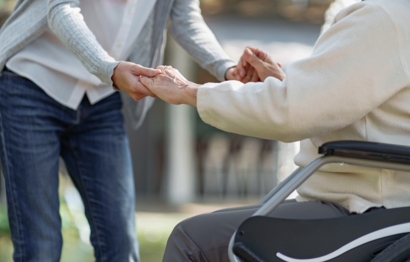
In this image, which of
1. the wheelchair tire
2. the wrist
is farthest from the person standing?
the wheelchair tire

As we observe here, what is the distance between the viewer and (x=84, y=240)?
A: 6188 mm

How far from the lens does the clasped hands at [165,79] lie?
226cm

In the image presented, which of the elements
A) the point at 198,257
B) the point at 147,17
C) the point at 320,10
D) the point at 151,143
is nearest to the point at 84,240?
the point at 147,17

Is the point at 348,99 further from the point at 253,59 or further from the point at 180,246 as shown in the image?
the point at 253,59

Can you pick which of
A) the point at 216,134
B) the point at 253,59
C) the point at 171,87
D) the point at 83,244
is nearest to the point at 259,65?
the point at 253,59

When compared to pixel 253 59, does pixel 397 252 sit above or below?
below

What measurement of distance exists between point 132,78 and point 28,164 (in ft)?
2.03

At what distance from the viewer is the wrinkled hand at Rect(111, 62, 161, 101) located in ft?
7.82

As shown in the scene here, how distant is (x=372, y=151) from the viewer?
1967 mm

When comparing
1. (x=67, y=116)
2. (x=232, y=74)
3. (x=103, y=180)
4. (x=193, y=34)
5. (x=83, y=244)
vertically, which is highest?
(x=193, y=34)

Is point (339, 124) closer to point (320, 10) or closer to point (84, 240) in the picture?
point (84, 240)

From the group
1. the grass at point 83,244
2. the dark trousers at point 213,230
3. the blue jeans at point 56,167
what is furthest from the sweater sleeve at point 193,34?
the grass at point 83,244

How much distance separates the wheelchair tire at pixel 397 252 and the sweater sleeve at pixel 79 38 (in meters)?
1.05

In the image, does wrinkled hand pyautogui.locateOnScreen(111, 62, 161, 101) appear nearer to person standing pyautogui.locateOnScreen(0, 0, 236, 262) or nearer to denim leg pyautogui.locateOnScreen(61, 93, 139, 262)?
person standing pyautogui.locateOnScreen(0, 0, 236, 262)
